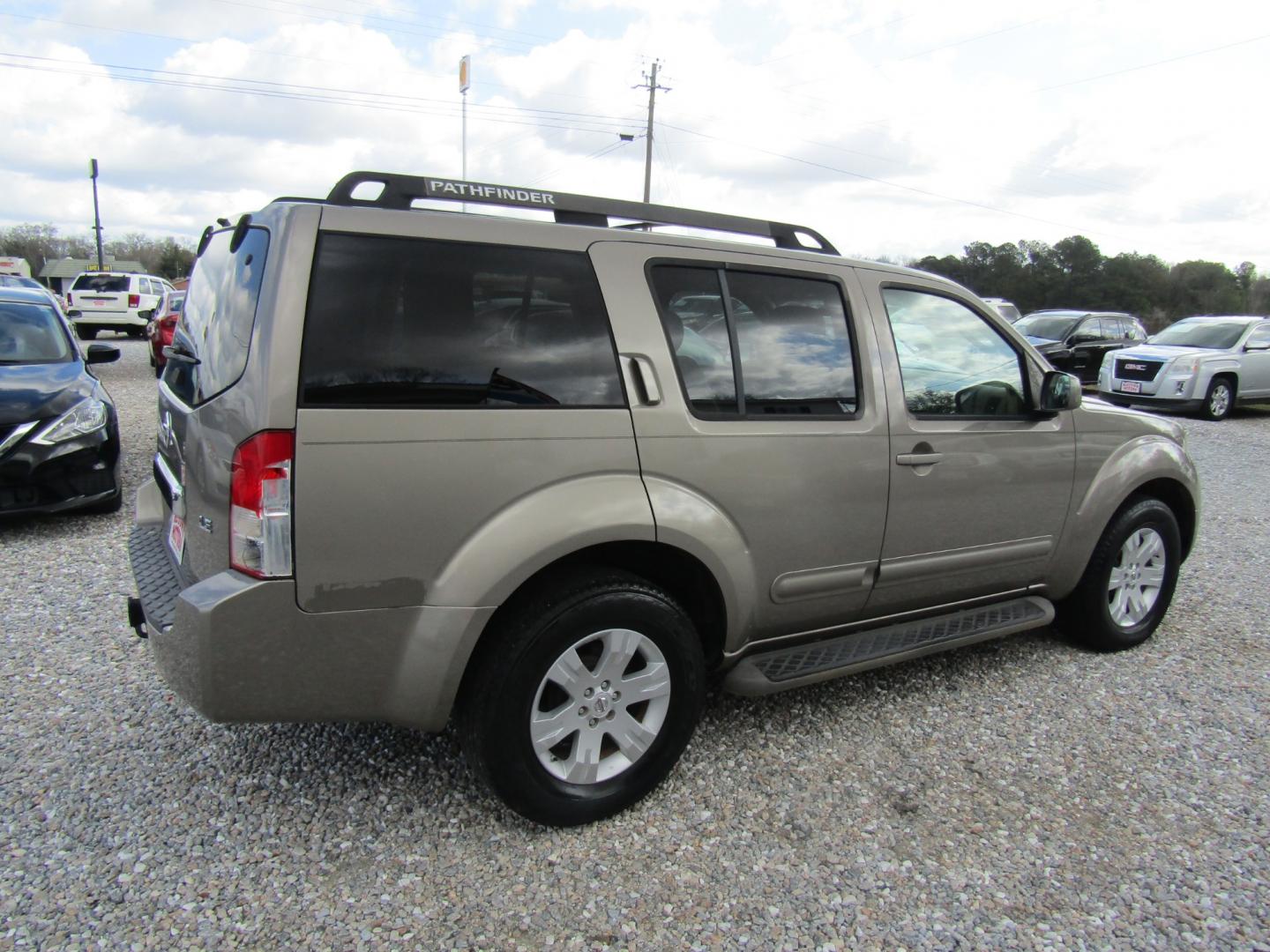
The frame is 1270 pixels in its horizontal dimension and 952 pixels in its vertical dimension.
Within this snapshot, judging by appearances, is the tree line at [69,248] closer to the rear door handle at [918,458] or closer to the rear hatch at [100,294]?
the rear hatch at [100,294]

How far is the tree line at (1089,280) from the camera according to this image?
41.1 metres

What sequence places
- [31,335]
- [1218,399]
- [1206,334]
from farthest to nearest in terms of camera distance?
[1206,334]
[1218,399]
[31,335]

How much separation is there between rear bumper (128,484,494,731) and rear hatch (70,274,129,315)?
2604cm

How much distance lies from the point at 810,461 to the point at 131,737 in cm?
262

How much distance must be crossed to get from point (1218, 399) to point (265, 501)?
16.0 m

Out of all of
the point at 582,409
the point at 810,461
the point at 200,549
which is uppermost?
the point at 582,409

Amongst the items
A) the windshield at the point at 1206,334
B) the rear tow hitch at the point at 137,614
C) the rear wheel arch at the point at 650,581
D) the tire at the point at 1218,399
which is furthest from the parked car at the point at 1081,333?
the rear tow hitch at the point at 137,614

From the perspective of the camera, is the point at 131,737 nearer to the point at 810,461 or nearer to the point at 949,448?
the point at 810,461

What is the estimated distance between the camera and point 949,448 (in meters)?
3.29

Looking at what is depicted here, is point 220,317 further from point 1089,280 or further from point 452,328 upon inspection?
point 1089,280

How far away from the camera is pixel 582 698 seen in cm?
255

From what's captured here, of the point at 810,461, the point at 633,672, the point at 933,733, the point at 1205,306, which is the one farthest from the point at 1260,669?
the point at 1205,306

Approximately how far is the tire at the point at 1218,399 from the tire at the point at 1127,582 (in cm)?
1193

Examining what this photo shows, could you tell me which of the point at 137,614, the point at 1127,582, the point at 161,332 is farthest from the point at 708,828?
the point at 161,332
